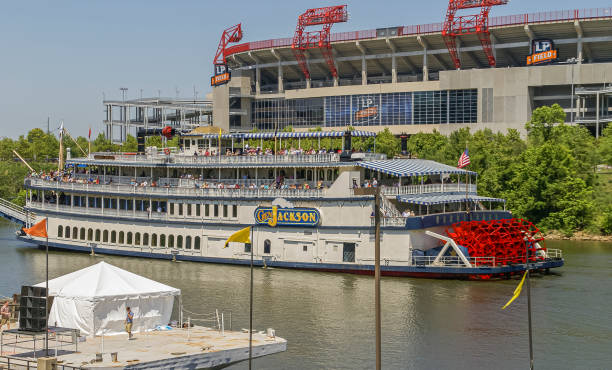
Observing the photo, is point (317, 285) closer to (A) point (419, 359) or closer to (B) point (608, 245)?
(A) point (419, 359)

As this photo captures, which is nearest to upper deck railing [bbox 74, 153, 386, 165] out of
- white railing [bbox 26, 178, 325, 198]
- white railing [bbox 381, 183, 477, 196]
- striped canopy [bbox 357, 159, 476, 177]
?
striped canopy [bbox 357, 159, 476, 177]

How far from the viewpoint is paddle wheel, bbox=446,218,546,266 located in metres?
46.3

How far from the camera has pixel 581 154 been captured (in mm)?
78812

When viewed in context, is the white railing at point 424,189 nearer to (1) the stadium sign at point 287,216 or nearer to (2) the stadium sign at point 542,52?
(1) the stadium sign at point 287,216

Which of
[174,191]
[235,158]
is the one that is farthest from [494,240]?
[174,191]

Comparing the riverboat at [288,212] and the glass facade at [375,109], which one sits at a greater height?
the glass facade at [375,109]

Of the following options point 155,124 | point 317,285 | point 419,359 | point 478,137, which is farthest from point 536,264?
point 155,124

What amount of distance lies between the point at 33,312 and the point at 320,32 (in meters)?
89.4

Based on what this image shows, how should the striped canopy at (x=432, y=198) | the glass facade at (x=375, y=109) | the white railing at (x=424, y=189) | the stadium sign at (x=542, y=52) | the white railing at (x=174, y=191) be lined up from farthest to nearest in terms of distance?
the glass facade at (x=375, y=109)
the stadium sign at (x=542, y=52)
the white railing at (x=174, y=191)
the white railing at (x=424, y=189)
the striped canopy at (x=432, y=198)

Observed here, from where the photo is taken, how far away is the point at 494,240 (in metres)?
46.9

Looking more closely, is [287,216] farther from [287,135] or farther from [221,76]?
[221,76]

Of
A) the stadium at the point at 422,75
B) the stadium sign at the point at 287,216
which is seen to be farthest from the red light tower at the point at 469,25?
the stadium sign at the point at 287,216

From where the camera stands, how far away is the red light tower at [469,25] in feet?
324

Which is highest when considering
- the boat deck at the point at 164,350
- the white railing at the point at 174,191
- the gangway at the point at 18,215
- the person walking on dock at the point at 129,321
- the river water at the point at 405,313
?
the white railing at the point at 174,191
